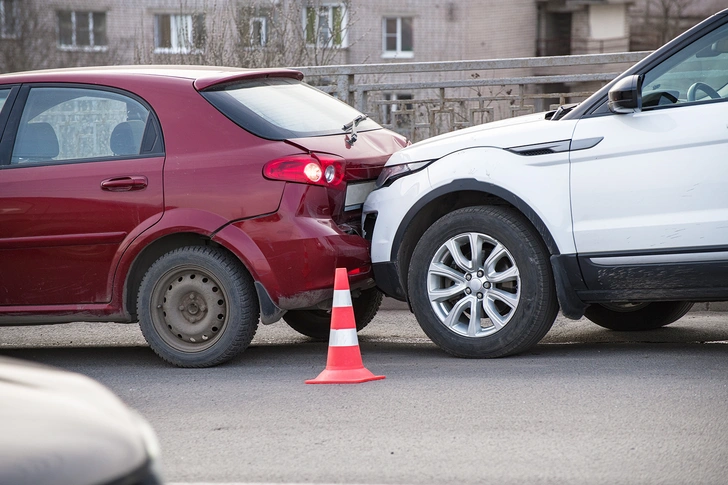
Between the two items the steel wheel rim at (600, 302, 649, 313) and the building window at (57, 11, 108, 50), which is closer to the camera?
the steel wheel rim at (600, 302, 649, 313)

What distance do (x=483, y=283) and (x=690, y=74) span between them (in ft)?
5.18

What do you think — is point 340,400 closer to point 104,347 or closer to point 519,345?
point 519,345

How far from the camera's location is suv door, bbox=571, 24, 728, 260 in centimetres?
570

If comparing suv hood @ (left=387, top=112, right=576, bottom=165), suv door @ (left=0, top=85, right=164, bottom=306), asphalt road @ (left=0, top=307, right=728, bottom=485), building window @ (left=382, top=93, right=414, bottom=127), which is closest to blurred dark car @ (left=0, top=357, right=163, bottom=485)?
asphalt road @ (left=0, top=307, right=728, bottom=485)

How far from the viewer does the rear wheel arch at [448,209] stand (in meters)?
6.12

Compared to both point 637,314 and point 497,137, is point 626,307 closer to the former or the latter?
point 637,314

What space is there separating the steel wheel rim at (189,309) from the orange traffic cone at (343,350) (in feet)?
2.49

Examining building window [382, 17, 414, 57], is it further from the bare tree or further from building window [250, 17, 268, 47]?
building window [250, 17, 268, 47]

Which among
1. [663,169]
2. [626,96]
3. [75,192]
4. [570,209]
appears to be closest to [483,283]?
[570,209]

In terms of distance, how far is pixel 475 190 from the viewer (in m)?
6.33

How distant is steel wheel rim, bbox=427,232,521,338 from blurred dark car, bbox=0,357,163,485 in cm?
380

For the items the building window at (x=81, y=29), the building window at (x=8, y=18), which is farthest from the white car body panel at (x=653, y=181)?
the building window at (x=8, y=18)

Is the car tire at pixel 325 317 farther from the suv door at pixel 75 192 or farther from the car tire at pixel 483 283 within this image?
the suv door at pixel 75 192

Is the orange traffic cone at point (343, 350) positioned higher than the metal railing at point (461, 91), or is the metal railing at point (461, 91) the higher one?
the metal railing at point (461, 91)
